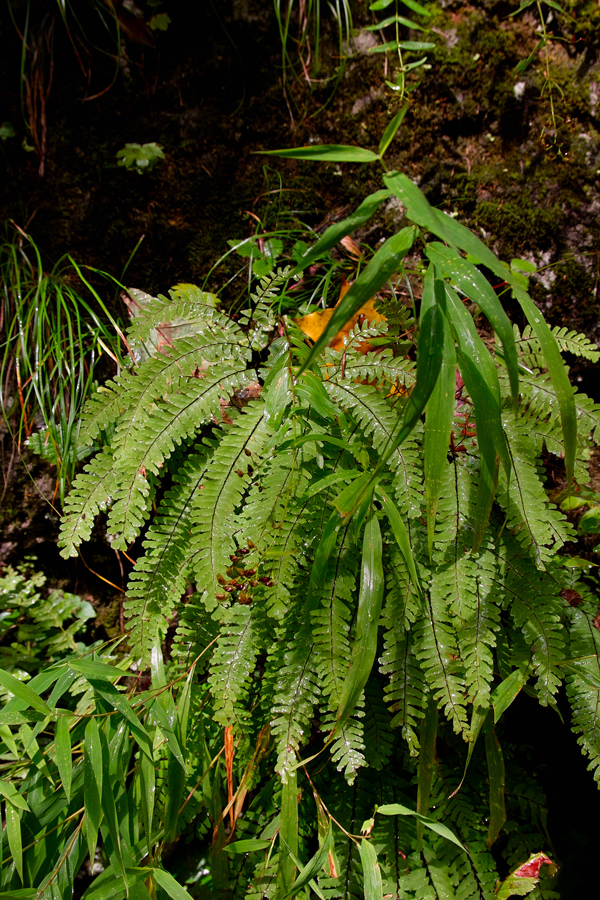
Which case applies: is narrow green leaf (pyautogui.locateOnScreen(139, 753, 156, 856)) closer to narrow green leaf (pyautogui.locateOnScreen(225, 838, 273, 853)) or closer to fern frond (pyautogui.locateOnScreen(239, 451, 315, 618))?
narrow green leaf (pyautogui.locateOnScreen(225, 838, 273, 853))

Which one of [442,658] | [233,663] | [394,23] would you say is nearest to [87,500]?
[233,663]

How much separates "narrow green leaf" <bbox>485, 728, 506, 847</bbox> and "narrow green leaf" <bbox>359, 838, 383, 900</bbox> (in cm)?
40

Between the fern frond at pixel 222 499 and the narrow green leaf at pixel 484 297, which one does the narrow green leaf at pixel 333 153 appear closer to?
the narrow green leaf at pixel 484 297

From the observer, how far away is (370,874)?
1393 mm

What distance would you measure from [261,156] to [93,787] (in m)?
2.63

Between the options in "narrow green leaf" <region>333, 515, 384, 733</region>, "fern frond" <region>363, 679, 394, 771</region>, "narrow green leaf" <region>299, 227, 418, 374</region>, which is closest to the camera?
Result: "narrow green leaf" <region>299, 227, 418, 374</region>

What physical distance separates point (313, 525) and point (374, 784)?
97cm

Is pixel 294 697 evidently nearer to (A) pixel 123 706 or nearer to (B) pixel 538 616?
(A) pixel 123 706

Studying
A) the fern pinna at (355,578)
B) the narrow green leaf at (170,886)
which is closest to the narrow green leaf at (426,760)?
the fern pinna at (355,578)

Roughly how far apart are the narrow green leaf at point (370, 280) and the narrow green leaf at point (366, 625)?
575 millimetres

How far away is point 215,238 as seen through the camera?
2.42 m

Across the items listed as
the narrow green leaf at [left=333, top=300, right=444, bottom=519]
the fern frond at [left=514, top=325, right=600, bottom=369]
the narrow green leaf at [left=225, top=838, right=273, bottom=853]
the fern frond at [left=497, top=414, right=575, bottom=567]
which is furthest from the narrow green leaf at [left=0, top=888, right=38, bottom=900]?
the fern frond at [left=514, top=325, right=600, bottom=369]

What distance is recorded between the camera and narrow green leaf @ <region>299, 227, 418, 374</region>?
99cm

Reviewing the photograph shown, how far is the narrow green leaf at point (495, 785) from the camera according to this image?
5.08 feet
